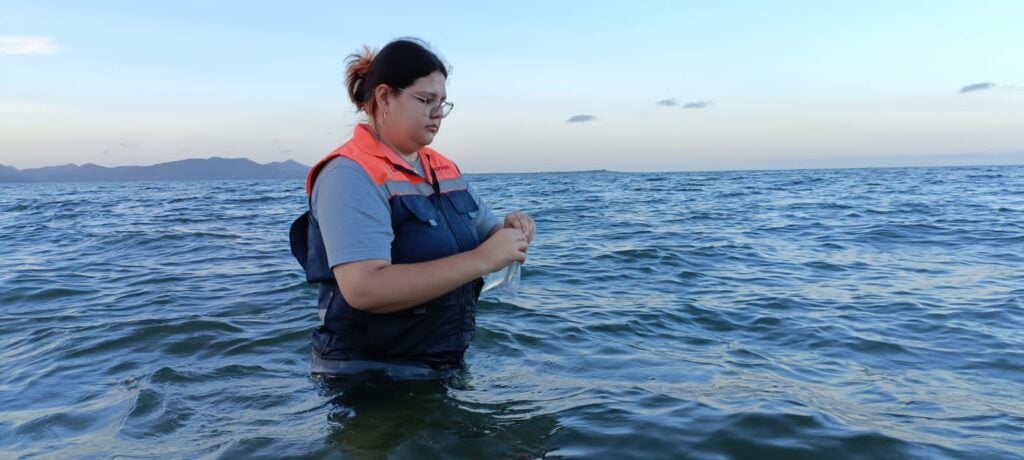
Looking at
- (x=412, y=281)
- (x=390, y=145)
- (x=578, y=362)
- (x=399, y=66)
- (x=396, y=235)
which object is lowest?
(x=578, y=362)

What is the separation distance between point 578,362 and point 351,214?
10.3ft

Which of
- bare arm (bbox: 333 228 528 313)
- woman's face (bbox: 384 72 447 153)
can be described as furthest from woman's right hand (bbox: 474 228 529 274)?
woman's face (bbox: 384 72 447 153)

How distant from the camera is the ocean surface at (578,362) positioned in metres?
3.72

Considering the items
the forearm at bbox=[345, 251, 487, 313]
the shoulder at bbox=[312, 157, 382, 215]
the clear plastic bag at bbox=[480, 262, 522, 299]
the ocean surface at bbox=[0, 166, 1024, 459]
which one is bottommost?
the ocean surface at bbox=[0, 166, 1024, 459]

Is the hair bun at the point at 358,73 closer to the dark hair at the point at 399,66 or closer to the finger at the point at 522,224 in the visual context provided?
the dark hair at the point at 399,66

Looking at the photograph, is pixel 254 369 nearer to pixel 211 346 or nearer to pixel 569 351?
pixel 211 346

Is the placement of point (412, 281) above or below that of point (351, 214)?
below

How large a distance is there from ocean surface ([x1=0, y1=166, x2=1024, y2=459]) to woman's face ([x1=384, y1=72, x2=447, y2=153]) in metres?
1.34

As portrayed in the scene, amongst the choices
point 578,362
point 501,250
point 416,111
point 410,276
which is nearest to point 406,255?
point 410,276

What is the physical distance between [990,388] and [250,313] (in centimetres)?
666

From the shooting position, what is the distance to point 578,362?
5.51 metres

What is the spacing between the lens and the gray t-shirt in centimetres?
275

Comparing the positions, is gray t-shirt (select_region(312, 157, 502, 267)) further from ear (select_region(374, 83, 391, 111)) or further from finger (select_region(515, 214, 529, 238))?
finger (select_region(515, 214, 529, 238))

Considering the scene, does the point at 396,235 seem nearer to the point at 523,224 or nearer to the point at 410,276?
the point at 410,276
